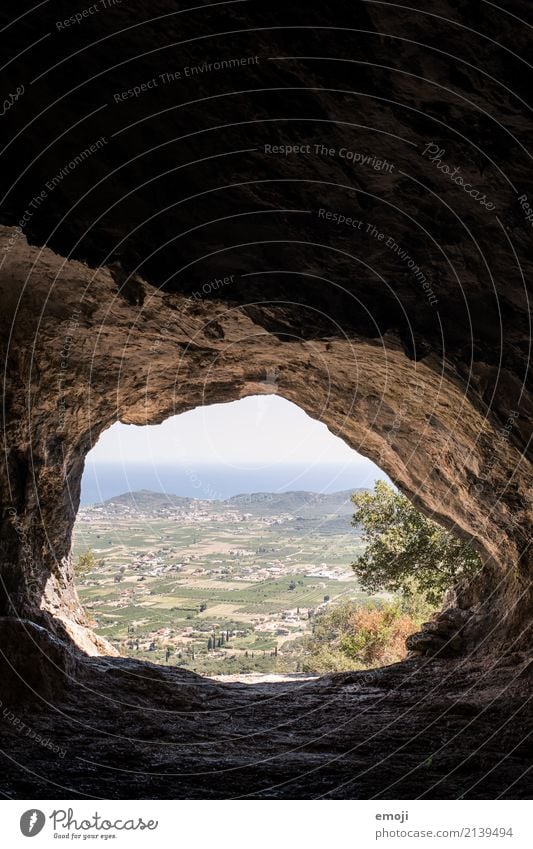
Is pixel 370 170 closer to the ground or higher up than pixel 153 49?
closer to the ground

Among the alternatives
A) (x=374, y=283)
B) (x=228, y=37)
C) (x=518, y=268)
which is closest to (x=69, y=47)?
(x=228, y=37)

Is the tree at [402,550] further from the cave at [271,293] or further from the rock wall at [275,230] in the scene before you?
the cave at [271,293]

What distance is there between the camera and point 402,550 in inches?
1098

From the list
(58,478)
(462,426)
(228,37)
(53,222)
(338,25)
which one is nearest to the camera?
(338,25)

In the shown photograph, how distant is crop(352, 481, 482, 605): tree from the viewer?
26688 millimetres

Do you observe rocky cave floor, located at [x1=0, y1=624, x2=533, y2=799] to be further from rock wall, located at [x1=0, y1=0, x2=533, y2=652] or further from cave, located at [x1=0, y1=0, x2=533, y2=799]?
rock wall, located at [x1=0, y1=0, x2=533, y2=652]

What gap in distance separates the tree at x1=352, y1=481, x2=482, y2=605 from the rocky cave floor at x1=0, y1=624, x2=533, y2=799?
1530 centimetres

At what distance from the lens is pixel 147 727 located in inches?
321

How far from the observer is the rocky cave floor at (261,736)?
594 cm

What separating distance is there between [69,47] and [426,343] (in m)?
6.87

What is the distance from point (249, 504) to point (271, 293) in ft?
141

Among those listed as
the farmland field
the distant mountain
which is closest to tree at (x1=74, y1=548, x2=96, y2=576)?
the farmland field

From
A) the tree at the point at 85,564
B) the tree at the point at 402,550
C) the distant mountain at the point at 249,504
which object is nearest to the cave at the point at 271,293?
the tree at the point at 402,550

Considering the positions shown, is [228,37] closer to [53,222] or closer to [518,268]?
[53,222]
